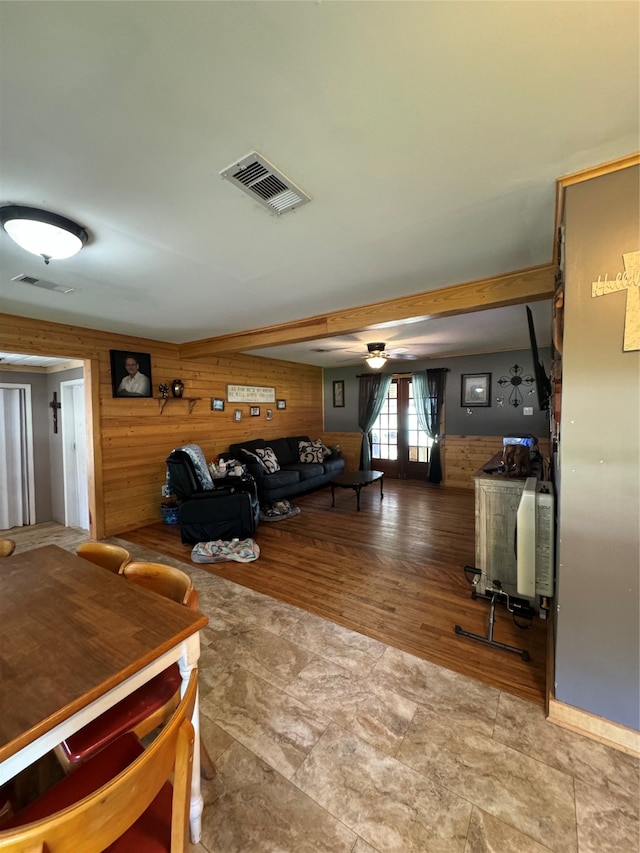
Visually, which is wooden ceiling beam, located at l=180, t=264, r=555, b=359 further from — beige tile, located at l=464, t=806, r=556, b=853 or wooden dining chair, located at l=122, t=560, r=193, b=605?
beige tile, located at l=464, t=806, r=556, b=853

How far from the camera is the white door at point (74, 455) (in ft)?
14.4

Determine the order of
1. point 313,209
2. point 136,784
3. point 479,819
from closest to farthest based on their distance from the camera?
point 136,784 < point 479,819 < point 313,209

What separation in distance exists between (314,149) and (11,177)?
1213mm

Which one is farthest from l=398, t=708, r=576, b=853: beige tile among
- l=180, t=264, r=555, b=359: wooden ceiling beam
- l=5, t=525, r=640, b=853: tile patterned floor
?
l=180, t=264, r=555, b=359: wooden ceiling beam

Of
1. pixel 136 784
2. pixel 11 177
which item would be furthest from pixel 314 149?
pixel 136 784

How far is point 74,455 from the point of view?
455 centimetres

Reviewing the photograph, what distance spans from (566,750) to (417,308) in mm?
2828

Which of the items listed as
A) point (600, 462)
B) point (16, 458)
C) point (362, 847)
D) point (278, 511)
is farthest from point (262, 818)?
point (16, 458)

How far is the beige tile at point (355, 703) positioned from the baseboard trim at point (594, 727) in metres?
0.65

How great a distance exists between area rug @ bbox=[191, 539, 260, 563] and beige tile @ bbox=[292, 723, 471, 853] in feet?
6.62

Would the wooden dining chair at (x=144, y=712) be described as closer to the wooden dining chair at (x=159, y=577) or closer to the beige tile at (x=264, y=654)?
the wooden dining chair at (x=159, y=577)

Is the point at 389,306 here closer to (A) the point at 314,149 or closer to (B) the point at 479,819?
(A) the point at 314,149

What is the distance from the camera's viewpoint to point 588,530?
1411 mm

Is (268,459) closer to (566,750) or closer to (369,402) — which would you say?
(369,402)
